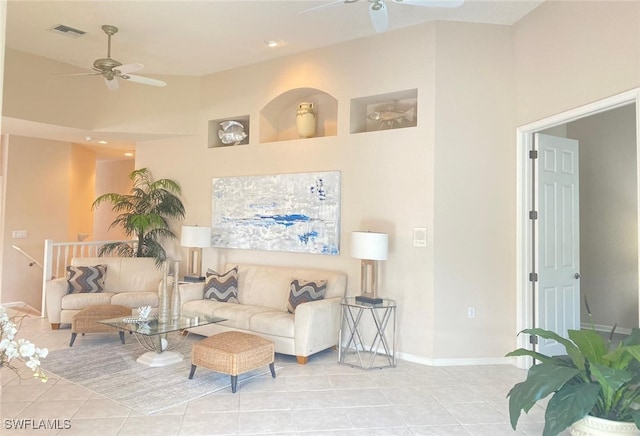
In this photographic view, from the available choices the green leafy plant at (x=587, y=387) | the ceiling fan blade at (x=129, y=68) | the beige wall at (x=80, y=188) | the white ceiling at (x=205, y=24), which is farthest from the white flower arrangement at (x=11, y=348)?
the beige wall at (x=80, y=188)

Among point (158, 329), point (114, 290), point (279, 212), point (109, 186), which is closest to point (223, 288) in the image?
point (279, 212)

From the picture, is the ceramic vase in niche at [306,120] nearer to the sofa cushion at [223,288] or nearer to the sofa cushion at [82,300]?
the sofa cushion at [223,288]

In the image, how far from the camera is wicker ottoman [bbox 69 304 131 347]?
4656mm

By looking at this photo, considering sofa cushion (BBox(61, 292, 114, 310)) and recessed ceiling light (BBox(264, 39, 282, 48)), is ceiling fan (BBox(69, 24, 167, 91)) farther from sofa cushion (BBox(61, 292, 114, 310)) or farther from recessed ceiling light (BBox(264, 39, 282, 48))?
sofa cushion (BBox(61, 292, 114, 310))

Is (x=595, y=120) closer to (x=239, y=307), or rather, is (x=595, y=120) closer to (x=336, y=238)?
(x=336, y=238)

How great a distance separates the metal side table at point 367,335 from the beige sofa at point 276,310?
6.9 inches

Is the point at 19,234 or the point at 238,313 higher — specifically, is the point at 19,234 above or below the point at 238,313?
above

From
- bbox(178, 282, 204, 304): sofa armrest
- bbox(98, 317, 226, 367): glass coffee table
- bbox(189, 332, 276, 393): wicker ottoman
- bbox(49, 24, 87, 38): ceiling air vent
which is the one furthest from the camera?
bbox(178, 282, 204, 304): sofa armrest

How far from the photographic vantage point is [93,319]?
15.4 feet

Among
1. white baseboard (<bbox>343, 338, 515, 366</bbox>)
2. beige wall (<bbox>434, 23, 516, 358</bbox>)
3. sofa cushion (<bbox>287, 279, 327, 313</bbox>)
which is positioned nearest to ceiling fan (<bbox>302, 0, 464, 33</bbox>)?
beige wall (<bbox>434, 23, 516, 358</bbox>)

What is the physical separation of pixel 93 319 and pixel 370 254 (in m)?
3.11

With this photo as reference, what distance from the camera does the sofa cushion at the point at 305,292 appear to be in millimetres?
4695

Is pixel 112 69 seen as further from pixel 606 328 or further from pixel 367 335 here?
pixel 606 328

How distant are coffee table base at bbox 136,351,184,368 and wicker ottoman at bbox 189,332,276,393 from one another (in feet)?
1.62
